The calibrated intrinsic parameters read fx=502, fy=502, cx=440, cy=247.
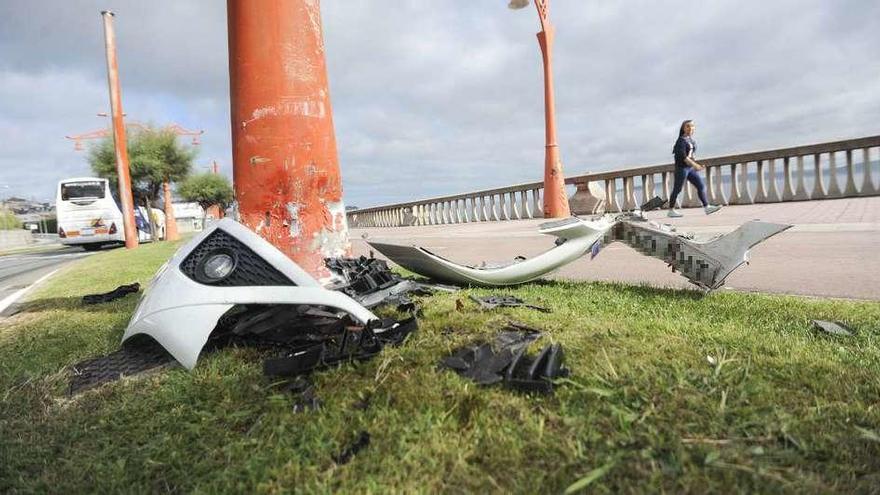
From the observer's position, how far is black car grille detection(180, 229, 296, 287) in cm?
232

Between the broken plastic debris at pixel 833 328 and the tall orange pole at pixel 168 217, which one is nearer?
the broken plastic debris at pixel 833 328

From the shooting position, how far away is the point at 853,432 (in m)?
1.39

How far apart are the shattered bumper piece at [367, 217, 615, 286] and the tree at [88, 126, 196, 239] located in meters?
28.7

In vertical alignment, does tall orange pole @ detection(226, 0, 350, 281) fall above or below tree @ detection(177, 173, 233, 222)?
below

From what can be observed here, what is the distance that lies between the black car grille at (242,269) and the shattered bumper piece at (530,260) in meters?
1.42

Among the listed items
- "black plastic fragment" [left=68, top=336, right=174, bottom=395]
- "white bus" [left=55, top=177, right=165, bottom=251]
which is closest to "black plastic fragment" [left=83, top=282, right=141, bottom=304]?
"black plastic fragment" [left=68, top=336, right=174, bottom=395]

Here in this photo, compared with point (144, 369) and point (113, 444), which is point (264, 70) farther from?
point (113, 444)

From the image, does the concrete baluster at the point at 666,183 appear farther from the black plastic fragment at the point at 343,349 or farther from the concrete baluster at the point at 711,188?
the black plastic fragment at the point at 343,349

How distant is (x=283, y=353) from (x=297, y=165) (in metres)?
1.98

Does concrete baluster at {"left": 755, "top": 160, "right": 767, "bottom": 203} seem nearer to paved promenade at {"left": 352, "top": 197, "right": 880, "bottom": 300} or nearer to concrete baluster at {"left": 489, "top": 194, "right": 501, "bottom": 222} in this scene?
paved promenade at {"left": 352, "top": 197, "right": 880, "bottom": 300}

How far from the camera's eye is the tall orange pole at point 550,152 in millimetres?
13898

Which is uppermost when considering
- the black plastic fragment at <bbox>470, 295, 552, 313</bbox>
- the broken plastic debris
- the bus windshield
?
the bus windshield

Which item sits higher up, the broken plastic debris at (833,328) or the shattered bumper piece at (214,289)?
the shattered bumper piece at (214,289)

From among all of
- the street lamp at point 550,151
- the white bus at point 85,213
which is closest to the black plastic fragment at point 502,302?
the street lamp at point 550,151
